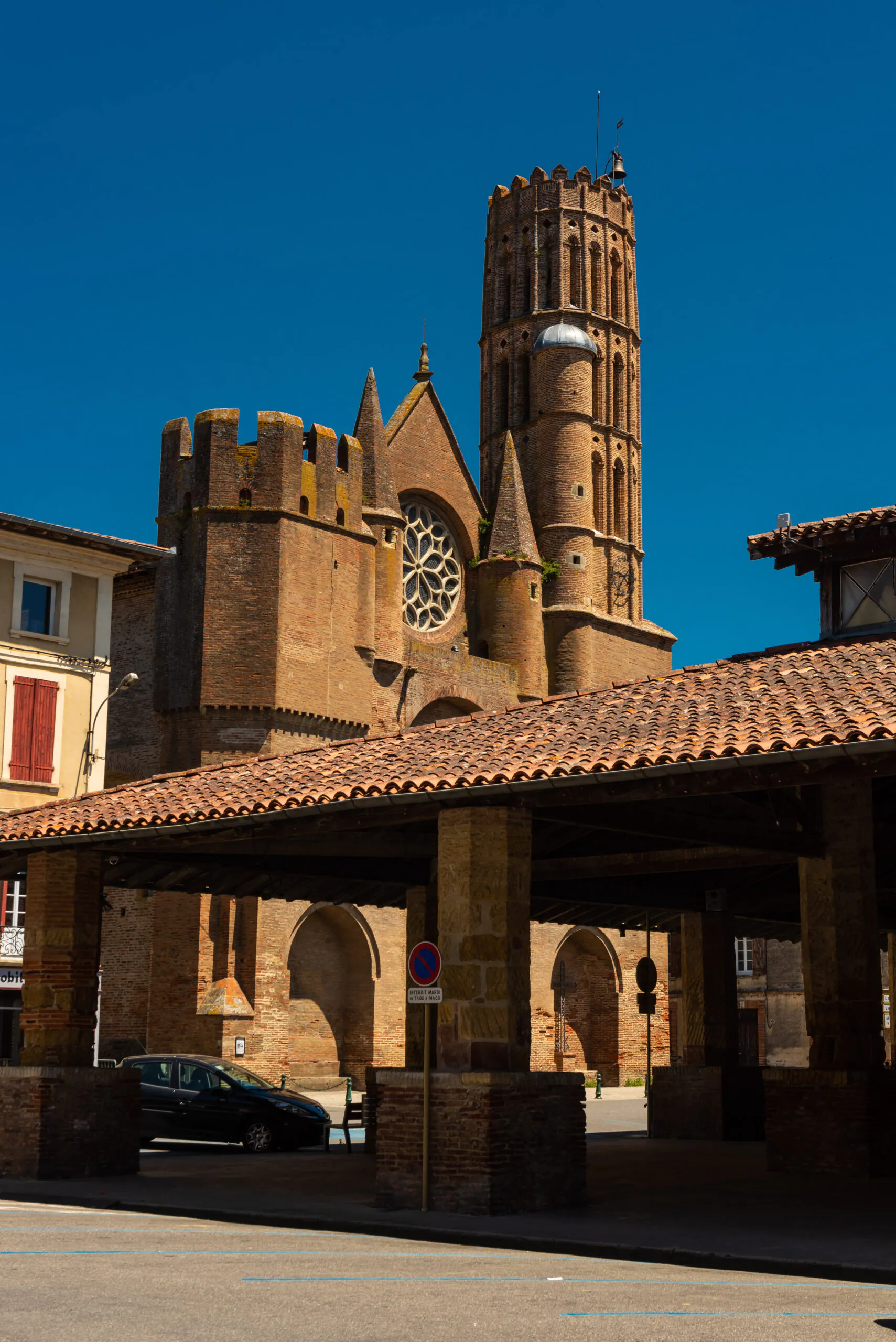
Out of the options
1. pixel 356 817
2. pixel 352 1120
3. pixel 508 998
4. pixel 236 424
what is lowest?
pixel 352 1120

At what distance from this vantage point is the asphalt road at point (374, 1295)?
25.6 feet

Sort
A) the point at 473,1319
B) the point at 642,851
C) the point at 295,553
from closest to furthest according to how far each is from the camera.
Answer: the point at 473,1319 → the point at 642,851 → the point at 295,553

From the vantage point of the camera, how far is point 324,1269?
998cm

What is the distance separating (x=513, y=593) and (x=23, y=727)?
20.7m

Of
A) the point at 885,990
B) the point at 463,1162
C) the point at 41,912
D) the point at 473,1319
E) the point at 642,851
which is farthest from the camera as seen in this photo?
the point at 885,990

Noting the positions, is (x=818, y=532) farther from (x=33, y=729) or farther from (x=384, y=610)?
(x=384, y=610)

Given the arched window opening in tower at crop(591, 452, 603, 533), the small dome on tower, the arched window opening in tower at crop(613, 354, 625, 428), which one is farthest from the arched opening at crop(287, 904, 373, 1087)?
the arched window opening in tower at crop(613, 354, 625, 428)

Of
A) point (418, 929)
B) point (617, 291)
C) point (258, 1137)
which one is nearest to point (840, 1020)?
point (418, 929)

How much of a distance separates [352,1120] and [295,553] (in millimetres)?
17414

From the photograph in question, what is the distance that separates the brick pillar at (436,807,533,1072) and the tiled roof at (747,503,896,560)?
10469mm

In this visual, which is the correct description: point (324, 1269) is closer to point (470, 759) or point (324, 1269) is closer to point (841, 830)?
point (470, 759)

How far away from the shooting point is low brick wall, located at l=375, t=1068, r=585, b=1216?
41.9 feet

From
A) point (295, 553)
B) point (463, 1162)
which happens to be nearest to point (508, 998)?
point (463, 1162)

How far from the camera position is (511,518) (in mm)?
47844
